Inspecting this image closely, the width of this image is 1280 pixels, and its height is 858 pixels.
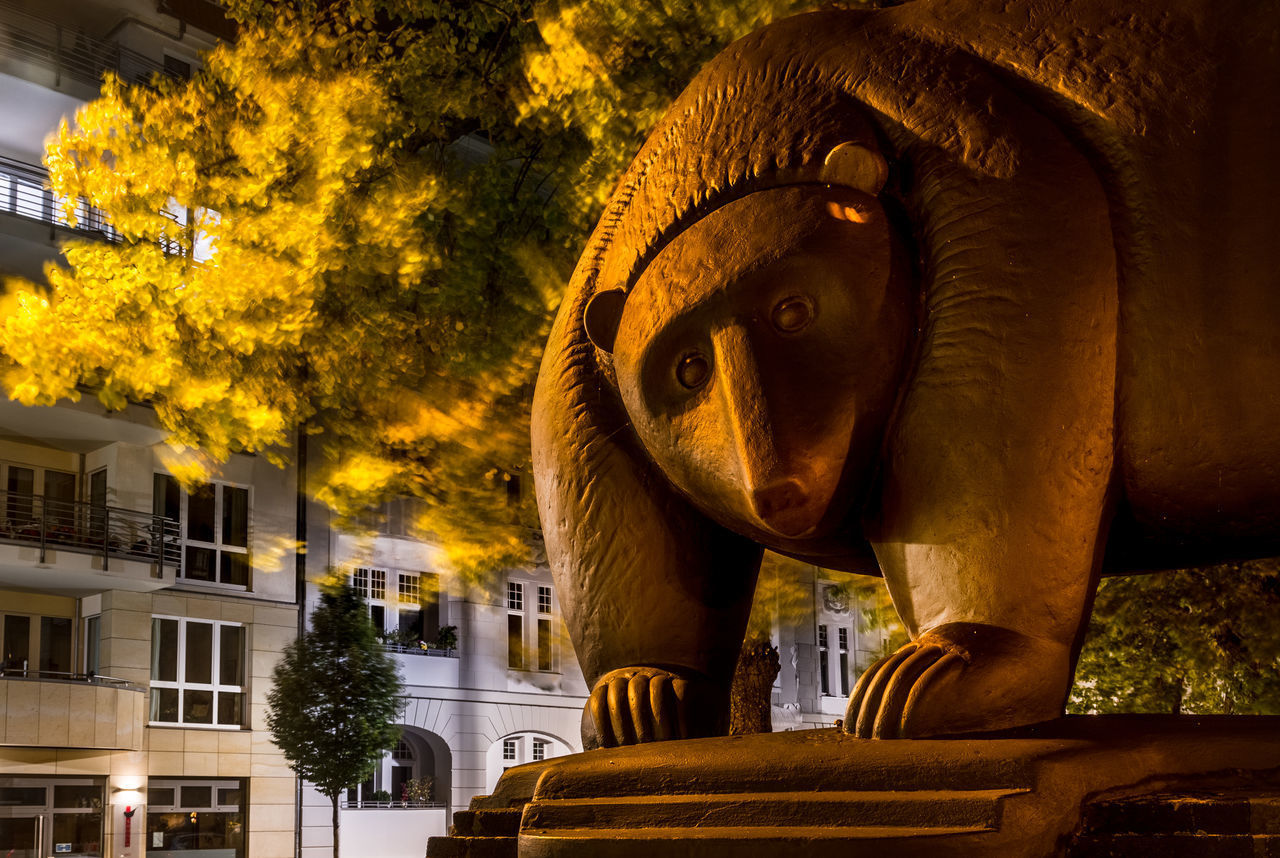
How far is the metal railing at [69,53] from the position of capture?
666 inches

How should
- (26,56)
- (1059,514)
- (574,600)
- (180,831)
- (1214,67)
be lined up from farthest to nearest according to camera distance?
(180,831) → (26,56) → (574,600) → (1214,67) → (1059,514)

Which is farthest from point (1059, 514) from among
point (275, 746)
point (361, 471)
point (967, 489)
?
point (275, 746)

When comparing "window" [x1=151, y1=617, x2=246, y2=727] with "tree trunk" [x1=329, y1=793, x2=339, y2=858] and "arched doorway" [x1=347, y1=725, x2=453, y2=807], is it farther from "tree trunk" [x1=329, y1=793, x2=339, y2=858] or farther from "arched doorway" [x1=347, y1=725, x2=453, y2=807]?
"arched doorway" [x1=347, y1=725, x2=453, y2=807]

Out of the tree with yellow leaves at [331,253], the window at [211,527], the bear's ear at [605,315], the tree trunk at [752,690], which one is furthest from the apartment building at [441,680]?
the bear's ear at [605,315]

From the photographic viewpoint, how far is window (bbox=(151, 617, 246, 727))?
18719 millimetres

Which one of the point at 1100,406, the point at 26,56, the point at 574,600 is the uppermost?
the point at 26,56

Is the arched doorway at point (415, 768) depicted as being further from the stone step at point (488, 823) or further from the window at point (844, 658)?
the stone step at point (488, 823)

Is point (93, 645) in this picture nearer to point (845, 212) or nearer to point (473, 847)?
point (473, 847)

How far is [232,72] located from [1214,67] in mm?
8143

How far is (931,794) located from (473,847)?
886mm

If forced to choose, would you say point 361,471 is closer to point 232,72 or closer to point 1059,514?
point 232,72

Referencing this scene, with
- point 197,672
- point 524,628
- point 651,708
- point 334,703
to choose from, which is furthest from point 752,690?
point 524,628

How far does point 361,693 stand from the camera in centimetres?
1784

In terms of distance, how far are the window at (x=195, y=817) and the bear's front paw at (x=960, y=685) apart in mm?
18125
